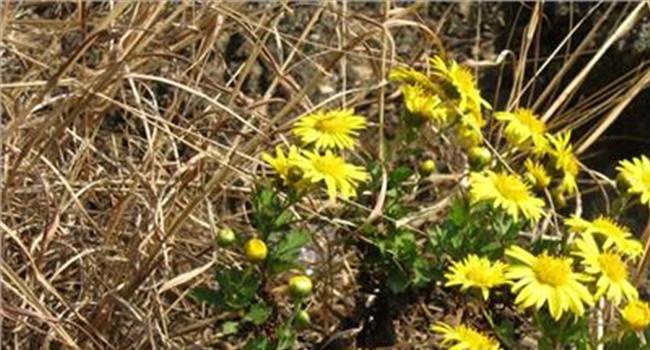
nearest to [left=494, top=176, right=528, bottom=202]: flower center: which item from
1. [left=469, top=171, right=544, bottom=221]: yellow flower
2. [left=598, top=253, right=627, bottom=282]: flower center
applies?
[left=469, top=171, right=544, bottom=221]: yellow flower

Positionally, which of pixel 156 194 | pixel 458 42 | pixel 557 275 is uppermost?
pixel 557 275

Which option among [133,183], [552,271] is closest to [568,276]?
[552,271]

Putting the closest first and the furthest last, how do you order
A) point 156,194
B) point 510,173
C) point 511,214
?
point 511,214
point 510,173
point 156,194

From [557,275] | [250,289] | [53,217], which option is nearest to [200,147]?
[53,217]

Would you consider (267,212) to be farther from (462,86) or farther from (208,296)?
(462,86)

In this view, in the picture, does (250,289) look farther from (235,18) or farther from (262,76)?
(262,76)

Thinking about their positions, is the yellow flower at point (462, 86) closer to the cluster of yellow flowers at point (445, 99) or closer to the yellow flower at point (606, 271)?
the cluster of yellow flowers at point (445, 99)

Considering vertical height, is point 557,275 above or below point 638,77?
above

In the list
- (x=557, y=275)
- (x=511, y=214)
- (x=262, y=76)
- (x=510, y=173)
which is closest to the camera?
(x=557, y=275)
